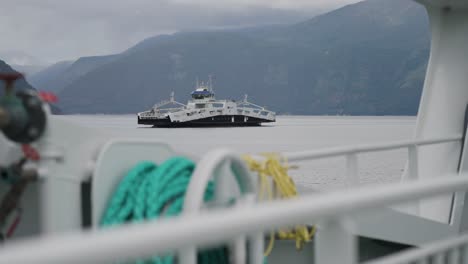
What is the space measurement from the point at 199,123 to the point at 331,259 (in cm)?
7605

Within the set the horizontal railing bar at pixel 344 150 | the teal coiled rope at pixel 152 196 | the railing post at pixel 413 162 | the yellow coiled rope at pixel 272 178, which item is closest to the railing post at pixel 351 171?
the horizontal railing bar at pixel 344 150

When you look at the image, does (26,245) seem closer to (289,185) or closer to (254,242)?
(254,242)

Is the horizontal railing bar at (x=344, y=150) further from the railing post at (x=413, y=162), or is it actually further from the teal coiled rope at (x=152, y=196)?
the teal coiled rope at (x=152, y=196)

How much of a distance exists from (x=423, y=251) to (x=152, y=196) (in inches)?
38.3

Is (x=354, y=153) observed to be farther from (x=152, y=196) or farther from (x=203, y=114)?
(x=203, y=114)

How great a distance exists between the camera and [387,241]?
14.9 feet

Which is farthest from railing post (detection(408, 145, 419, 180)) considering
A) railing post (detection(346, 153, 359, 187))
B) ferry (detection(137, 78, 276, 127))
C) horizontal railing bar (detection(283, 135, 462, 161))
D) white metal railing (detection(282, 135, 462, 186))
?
ferry (detection(137, 78, 276, 127))

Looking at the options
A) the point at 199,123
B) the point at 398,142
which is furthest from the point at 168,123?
the point at 398,142

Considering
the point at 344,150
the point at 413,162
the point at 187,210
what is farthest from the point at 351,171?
the point at 187,210

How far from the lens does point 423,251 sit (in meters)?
2.15

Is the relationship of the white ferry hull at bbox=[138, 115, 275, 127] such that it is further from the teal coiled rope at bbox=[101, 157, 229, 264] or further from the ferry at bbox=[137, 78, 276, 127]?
the teal coiled rope at bbox=[101, 157, 229, 264]

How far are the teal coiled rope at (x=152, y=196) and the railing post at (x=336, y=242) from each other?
0.68m

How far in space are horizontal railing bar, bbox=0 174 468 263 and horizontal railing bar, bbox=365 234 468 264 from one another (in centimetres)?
40

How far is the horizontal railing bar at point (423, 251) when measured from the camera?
203 centimetres
